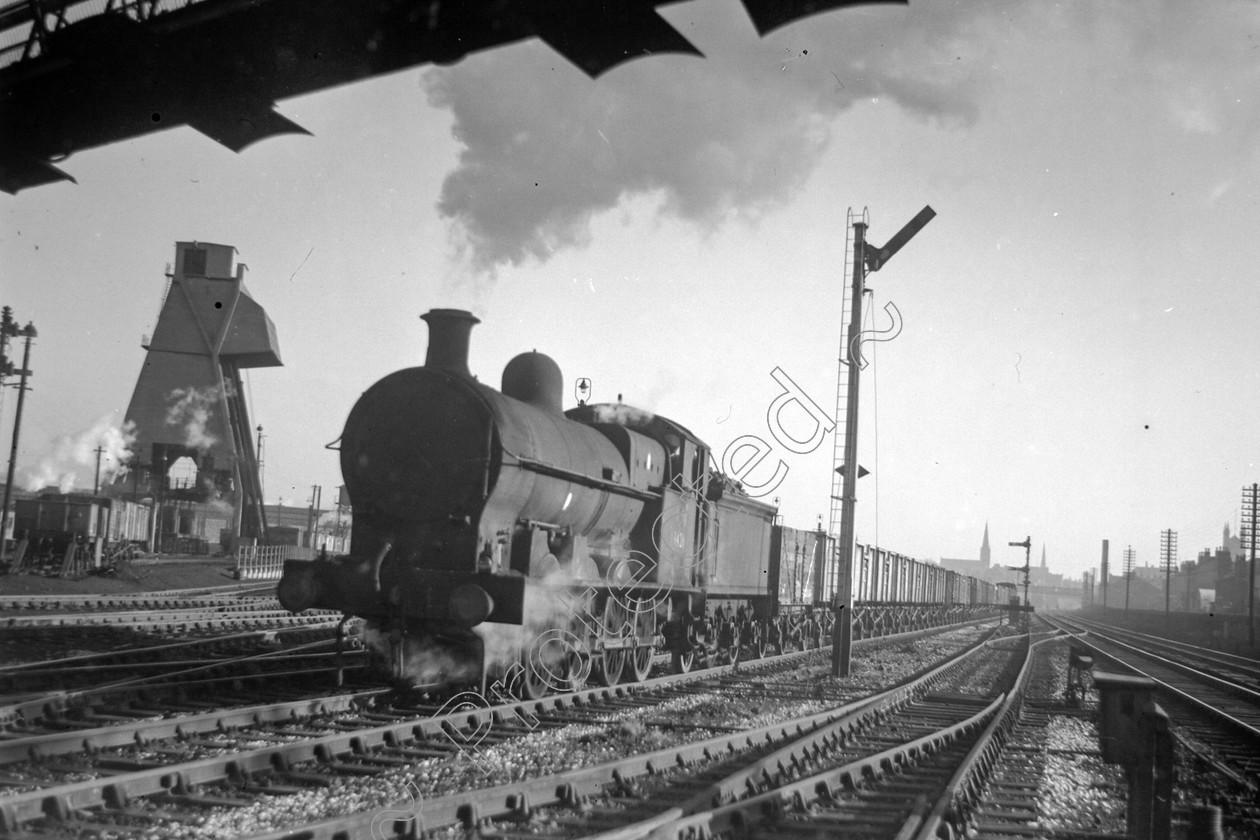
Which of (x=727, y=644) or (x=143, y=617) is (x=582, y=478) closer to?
(x=727, y=644)

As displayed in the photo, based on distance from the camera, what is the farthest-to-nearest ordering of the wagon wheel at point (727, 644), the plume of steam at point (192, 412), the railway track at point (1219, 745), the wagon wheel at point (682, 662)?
the plume of steam at point (192, 412), the wagon wheel at point (727, 644), the wagon wheel at point (682, 662), the railway track at point (1219, 745)

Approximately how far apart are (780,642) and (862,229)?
852 cm

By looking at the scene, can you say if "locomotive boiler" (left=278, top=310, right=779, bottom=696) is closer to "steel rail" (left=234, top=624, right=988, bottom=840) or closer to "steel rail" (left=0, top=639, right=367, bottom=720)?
"steel rail" (left=0, top=639, right=367, bottom=720)

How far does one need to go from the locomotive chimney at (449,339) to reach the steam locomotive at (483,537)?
1 cm

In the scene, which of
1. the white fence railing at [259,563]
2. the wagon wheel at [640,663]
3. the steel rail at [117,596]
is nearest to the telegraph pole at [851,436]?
the wagon wheel at [640,663]

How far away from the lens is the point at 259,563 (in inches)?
1501

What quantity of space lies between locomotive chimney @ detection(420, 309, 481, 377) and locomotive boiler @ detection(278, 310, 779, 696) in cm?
1

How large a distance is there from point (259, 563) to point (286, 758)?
112 ft

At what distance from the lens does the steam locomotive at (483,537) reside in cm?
966

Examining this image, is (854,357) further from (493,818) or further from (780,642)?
(493,818)

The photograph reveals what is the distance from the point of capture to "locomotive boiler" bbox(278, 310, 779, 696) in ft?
31.7

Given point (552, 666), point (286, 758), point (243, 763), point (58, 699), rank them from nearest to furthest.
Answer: point (243, 763), point (286, 758), point (58, 699), point (552, 666)

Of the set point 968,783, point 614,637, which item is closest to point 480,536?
point 614,637

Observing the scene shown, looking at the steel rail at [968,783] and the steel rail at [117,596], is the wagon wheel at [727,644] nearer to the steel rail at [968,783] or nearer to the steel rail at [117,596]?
the steel rail at [968,783]
